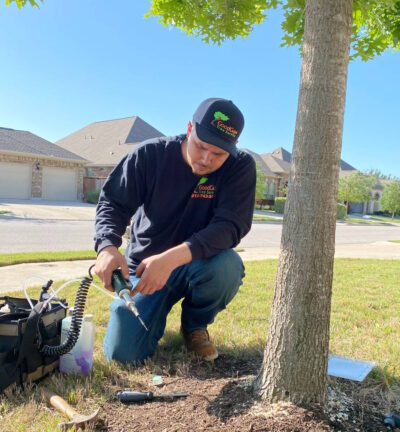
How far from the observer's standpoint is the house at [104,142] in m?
30.1

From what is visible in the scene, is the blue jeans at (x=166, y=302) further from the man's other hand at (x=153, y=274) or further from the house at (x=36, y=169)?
the house at (x=36, y=169)

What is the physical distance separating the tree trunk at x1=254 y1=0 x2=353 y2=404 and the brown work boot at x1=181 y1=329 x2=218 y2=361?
2.38ft

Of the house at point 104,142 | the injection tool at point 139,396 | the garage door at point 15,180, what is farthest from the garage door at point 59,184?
the injection tool at point 139,396

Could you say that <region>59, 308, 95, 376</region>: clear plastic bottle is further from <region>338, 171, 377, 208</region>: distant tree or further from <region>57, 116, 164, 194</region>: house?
<region>338, 171, 377, 208</region>: distant tree

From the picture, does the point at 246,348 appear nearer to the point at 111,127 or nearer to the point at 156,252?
the point at 156,252

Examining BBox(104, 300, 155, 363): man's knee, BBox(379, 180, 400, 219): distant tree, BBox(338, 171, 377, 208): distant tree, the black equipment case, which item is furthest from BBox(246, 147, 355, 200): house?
the black equipment case

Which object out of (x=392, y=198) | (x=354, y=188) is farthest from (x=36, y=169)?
(x=392, y=198)

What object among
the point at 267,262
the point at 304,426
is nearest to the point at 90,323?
the point at 304,426

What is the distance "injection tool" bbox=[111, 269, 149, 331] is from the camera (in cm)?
205

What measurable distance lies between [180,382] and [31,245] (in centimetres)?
768

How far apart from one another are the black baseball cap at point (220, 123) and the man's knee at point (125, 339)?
1.19 meters

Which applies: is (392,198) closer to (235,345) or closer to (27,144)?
(27,144)

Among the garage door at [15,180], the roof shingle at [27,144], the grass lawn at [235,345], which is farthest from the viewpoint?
the roof shingle at [27,144]

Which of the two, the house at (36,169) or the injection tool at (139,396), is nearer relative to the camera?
the injection tool at (139,396)
